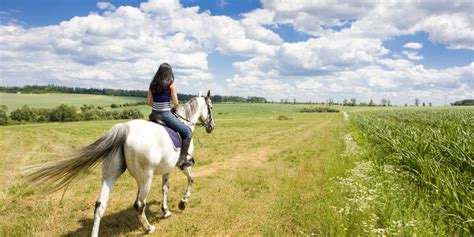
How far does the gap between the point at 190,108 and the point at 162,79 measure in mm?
1718

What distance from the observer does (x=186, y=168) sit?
8172 mm

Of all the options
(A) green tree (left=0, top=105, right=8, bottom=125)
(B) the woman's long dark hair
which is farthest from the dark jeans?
(A) green tree (left=0, top=105, right=8, bottom=125)

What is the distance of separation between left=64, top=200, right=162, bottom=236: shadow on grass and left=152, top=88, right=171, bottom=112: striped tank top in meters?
2.69

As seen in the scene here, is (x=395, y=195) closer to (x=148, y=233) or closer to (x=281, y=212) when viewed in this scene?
(x=281, y=212)

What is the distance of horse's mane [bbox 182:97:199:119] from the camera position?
8281 millimetres

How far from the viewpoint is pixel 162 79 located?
6820mm

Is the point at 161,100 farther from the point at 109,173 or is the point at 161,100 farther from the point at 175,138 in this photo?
the point at 109,173

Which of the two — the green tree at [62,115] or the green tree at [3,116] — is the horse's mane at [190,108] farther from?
the green tree at [3,116]

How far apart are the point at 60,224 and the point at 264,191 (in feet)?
18.4

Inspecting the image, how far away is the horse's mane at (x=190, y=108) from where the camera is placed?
8281 mm

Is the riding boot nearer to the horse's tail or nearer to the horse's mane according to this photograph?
the horse's mane

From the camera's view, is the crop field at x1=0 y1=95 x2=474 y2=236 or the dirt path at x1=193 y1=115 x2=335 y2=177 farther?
the dirt path at x1=193 y1=115 x2=335 y2=177

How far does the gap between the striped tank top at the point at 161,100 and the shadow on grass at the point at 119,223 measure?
8.83 feet

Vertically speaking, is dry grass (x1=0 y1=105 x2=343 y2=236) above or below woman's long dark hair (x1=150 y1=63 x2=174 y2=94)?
below
